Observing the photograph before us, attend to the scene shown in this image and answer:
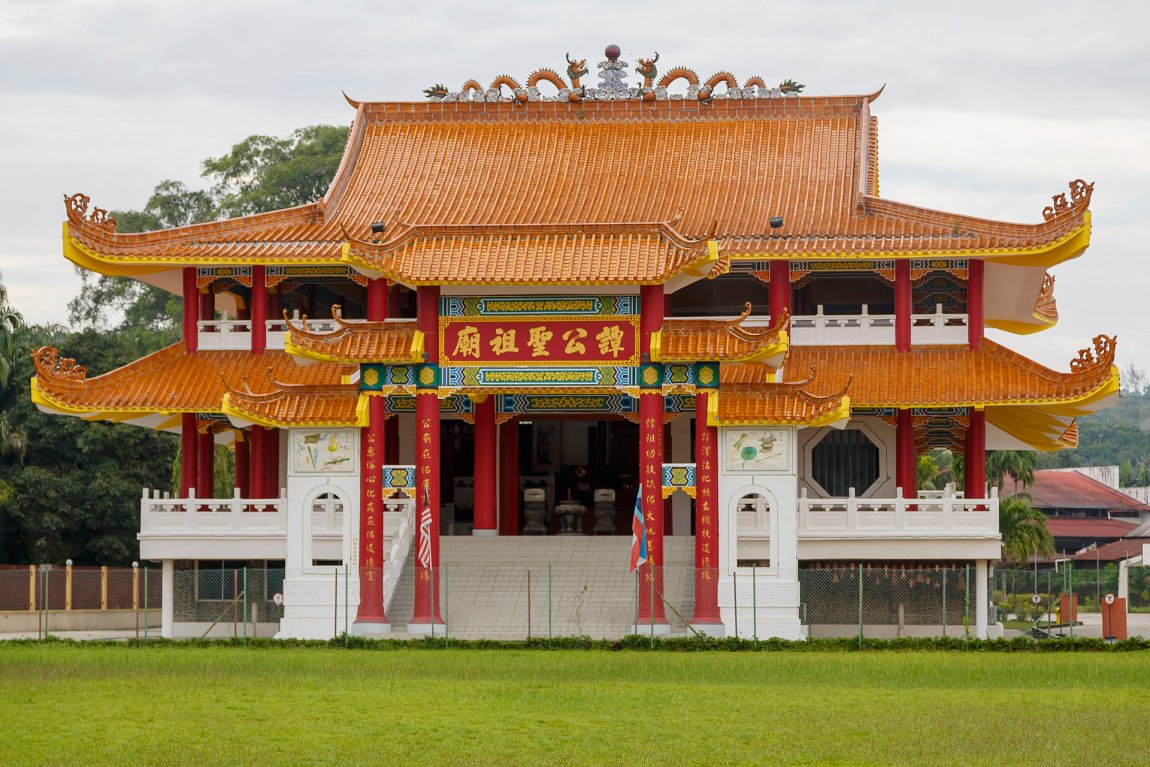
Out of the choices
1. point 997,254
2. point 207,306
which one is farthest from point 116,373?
point 997,254

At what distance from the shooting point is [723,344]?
38.2 m

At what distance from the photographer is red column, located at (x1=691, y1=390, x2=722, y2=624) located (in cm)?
3756

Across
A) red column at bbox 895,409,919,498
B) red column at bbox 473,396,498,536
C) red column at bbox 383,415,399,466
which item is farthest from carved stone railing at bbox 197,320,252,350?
red column at bbox 895,409,919,498

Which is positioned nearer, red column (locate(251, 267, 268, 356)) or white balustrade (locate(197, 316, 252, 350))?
red column (locate(251, 267, 268, 356))

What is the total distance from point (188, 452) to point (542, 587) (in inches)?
385

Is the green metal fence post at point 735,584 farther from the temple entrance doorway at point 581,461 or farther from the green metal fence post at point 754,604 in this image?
the temple entrance doorway at point 581,461

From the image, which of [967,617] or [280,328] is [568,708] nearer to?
[967,617]

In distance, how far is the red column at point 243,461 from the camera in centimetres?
4666

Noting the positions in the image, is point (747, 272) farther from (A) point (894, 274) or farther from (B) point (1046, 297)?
(B) point (1046, 297)

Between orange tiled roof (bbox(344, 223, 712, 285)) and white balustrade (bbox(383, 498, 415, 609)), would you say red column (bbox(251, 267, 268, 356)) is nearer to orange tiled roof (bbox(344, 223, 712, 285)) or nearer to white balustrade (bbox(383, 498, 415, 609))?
white balustrade (bbox(383, 498, 415, 609))

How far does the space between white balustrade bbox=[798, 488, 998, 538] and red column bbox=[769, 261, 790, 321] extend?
5198 millimetres

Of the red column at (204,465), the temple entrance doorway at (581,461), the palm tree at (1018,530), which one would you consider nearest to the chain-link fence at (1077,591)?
the palm tree at (1018,530)

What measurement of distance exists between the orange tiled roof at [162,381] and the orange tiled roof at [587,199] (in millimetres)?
2432

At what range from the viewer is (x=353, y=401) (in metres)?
39.0
